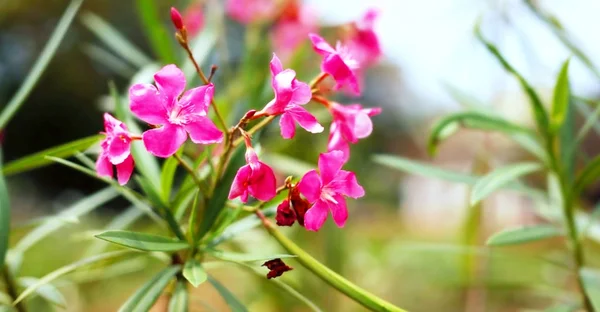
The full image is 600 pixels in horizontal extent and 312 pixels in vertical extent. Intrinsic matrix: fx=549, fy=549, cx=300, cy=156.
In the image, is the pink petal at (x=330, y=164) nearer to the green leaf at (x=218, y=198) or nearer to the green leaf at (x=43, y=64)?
the green leaf at (x=218, y=198)

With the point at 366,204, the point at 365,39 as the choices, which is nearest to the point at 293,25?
the point at 365,39

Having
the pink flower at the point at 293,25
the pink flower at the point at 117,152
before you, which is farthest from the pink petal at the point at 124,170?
the pink flower at the point at 293,25

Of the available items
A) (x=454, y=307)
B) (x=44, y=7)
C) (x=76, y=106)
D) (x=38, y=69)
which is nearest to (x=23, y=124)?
(x=76, y=106)

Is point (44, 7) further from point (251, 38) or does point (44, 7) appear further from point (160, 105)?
point (160, 105)

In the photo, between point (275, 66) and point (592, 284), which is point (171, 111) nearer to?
point (275, 66)

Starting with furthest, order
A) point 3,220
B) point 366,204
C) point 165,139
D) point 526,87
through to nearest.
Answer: point 366,204, point 526,87, point 3,220, point 165,139
